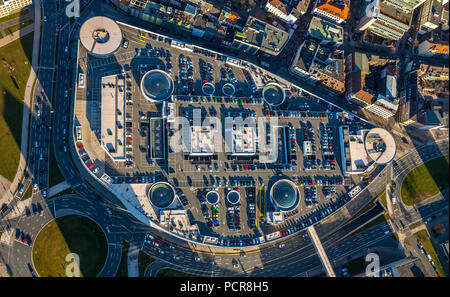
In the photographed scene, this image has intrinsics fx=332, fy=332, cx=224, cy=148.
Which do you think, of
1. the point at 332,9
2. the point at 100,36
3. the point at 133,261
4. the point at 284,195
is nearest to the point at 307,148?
the point at 284,195

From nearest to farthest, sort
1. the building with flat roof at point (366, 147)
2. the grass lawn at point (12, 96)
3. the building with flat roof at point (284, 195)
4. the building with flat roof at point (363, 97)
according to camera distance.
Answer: the grass lawn at point (12, 96) → the building with flat roof at point (284, 195) → the building with flat roof at point (366, 147) → the building with flat roof at point (363, 97)

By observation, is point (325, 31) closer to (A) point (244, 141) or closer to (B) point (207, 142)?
(A) point (244, 141)

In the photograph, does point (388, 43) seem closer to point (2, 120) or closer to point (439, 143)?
point (439, 143)

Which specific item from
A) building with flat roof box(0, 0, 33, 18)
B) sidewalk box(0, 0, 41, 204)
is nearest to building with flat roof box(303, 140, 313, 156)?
sidewalk box(0, 0, 41, 204)

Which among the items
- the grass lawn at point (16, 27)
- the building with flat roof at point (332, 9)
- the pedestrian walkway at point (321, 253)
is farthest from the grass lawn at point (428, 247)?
the grass lawn at point (16, 27)

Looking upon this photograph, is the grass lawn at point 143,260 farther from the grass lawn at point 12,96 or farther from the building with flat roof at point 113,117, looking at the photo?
the grass lawn at point 12,96

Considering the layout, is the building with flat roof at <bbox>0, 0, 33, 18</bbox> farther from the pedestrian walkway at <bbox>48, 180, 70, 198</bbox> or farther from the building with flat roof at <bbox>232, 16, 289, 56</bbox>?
the building with flat roof at <bbox>232, 16, 289, 56</bbox>
